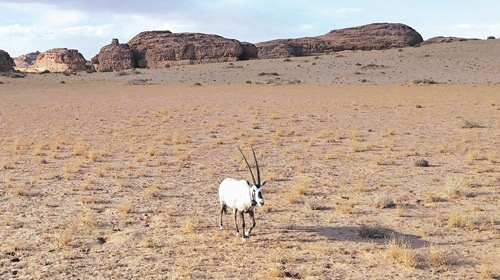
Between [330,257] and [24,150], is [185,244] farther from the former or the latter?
[24,150]

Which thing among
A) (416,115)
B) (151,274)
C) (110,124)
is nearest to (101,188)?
(151,274)

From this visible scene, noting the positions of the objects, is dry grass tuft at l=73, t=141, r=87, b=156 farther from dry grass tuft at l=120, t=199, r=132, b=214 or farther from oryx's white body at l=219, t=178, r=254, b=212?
oryx's white body at l=219, t=178, r=254, b=212

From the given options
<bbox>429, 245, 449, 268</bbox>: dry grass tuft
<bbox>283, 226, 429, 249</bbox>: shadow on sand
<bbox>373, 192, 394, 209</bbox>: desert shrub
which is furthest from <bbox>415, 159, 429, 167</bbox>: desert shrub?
<bbox>429, 245, 449, 268</bbox>: dry grass tuft

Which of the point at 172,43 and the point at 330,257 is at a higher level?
the point at 172,43

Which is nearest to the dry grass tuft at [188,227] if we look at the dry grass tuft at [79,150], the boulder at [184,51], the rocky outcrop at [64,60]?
the dry grass tuft at [79,150]

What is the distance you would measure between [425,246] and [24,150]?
13380 millimetres

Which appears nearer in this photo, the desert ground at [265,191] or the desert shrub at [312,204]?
the desert ground at [265,191]

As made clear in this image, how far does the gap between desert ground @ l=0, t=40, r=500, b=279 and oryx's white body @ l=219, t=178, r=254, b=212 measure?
2.09 ft

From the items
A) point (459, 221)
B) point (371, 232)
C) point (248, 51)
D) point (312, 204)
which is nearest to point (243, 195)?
point (371, 232)

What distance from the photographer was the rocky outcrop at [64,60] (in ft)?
317

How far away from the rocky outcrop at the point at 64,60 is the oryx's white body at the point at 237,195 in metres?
95.9

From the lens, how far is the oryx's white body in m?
6.74

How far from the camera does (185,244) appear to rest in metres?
7.14

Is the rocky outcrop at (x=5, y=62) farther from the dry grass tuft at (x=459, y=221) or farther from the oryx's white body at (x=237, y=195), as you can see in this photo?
the dry grass tuft at (x=459, y=221)
